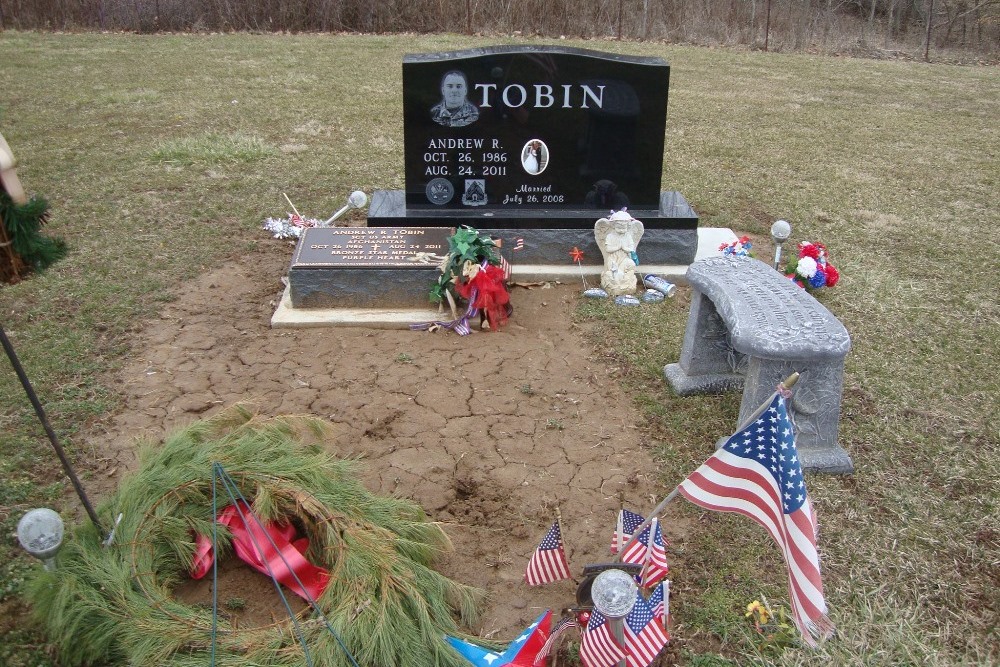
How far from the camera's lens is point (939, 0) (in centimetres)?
2053

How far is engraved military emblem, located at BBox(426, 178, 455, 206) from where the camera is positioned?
6.82 meters

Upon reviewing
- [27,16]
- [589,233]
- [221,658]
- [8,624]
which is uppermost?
[27,16]

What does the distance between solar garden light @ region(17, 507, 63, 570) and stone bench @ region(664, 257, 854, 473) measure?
122 inches

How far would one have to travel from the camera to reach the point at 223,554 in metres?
3.81

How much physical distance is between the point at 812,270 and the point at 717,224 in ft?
5.61

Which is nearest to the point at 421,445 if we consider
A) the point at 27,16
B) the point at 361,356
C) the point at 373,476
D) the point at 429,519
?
the point at 373,476

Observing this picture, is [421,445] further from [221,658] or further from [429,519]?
[221,658]

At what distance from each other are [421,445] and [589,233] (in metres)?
2.73

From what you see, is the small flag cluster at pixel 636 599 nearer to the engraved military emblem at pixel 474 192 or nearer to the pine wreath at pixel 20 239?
the pine wreath at pixel 20 239

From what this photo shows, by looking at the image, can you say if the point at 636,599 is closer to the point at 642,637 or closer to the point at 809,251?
the point at 642,637

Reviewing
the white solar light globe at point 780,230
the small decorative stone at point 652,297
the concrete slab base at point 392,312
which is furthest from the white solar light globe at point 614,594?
the white solar light globe at point 780,230

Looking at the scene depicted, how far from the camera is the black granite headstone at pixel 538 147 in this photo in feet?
21.3

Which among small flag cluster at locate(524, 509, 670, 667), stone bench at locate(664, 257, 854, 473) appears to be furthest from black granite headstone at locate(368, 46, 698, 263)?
small flag cluster at locate(524, 509, 670, 667)

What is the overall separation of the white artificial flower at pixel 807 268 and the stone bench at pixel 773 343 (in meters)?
1.56
